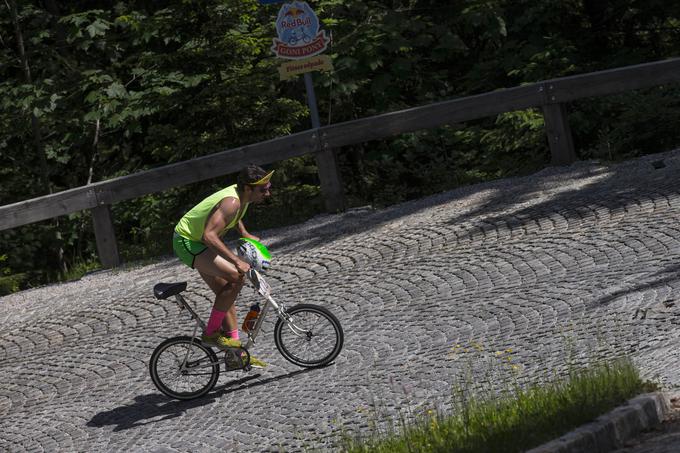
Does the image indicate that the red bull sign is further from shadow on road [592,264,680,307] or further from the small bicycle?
shadow on road [592,264,680,307]

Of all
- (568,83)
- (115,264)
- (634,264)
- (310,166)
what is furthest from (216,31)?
(634,264)

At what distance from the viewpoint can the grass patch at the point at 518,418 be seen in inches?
250

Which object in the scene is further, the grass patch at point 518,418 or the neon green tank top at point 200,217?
the neon green tank top at point 200,217

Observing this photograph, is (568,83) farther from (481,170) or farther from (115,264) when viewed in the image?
(115,264)

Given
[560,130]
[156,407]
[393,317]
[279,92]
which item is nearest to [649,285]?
[393,317]

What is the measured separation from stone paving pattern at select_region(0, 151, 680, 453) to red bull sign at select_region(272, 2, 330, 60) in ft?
8.08

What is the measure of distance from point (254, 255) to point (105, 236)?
707 cm

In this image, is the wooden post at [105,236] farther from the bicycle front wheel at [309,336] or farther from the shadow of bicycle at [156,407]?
the bicycle front wheel at [309,336]

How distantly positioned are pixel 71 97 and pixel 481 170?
6.86 m

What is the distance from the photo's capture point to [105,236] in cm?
1633

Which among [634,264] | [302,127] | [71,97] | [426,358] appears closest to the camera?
[426,358]

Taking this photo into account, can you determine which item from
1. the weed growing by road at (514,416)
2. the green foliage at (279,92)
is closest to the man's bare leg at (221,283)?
the weed growing by road at (514,416)

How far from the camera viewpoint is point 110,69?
69.6 feet

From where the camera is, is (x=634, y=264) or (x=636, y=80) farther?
(x=636, y=80)
